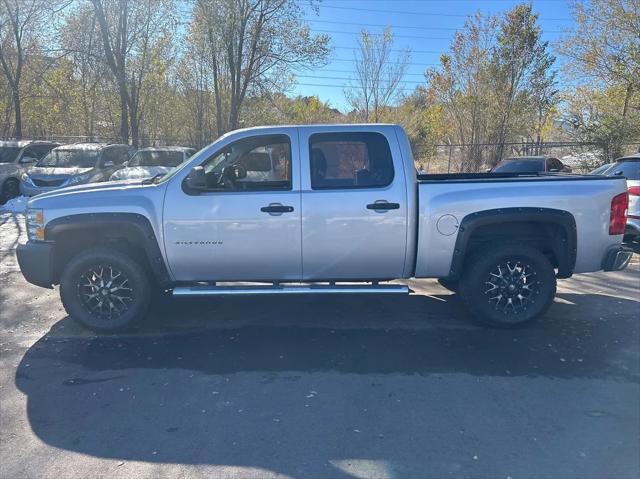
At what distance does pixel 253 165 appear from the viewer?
5473mm

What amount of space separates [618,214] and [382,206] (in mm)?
2390

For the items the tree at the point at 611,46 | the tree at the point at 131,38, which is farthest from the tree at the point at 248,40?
the tree at the point at 611,46

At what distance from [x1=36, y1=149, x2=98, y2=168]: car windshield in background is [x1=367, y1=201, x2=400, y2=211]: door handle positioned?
1227cm

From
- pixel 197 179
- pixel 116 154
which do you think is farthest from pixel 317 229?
pixel 116 154

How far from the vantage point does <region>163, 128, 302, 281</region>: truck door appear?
507cm

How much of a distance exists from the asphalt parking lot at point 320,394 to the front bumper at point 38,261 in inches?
23.6

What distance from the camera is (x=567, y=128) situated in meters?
22.0

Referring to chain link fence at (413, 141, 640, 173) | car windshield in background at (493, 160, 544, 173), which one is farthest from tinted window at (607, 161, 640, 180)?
chain link fence at (413, 141, 640, 173)

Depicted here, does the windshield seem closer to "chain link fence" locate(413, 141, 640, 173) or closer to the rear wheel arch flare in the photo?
"chain link fence" locate(413, 141, 640, 173)

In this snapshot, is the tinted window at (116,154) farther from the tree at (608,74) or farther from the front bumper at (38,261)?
the tree at (608,74)

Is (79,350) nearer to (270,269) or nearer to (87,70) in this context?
(270,269)

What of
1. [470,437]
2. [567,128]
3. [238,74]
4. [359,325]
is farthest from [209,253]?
[567,128]

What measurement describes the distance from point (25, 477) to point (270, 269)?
2.76 meters

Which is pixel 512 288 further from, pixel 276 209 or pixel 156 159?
pixel 156 159
